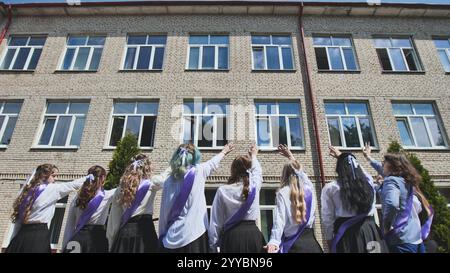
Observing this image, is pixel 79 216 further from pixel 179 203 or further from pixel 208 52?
pixel 208 52

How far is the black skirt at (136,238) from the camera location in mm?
3230

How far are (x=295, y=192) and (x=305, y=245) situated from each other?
595 mm

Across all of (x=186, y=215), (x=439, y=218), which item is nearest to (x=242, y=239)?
(x=186, y=215)

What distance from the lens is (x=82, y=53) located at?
1061 centimetres

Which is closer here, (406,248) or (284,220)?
(406,248)

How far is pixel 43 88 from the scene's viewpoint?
9680mm

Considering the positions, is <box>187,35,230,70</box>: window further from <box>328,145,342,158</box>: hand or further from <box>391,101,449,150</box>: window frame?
<box>328,145,342,158</box>: hand

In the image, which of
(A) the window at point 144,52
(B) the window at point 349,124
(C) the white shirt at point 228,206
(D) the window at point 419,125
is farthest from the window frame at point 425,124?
(A) the window at point 144,52

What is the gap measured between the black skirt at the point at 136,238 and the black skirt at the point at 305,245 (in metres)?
Answer: 1.69

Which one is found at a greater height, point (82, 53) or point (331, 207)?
point (82, 53)

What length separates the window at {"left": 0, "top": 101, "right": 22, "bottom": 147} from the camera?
9.02 m

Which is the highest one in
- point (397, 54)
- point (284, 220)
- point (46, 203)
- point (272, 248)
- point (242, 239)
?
point (397, 54)

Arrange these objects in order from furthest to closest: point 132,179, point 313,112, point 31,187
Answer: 1. point 313,112
2. point 31,187
3. point 132,179

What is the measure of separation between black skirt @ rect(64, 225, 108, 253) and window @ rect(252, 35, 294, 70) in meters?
8.07
